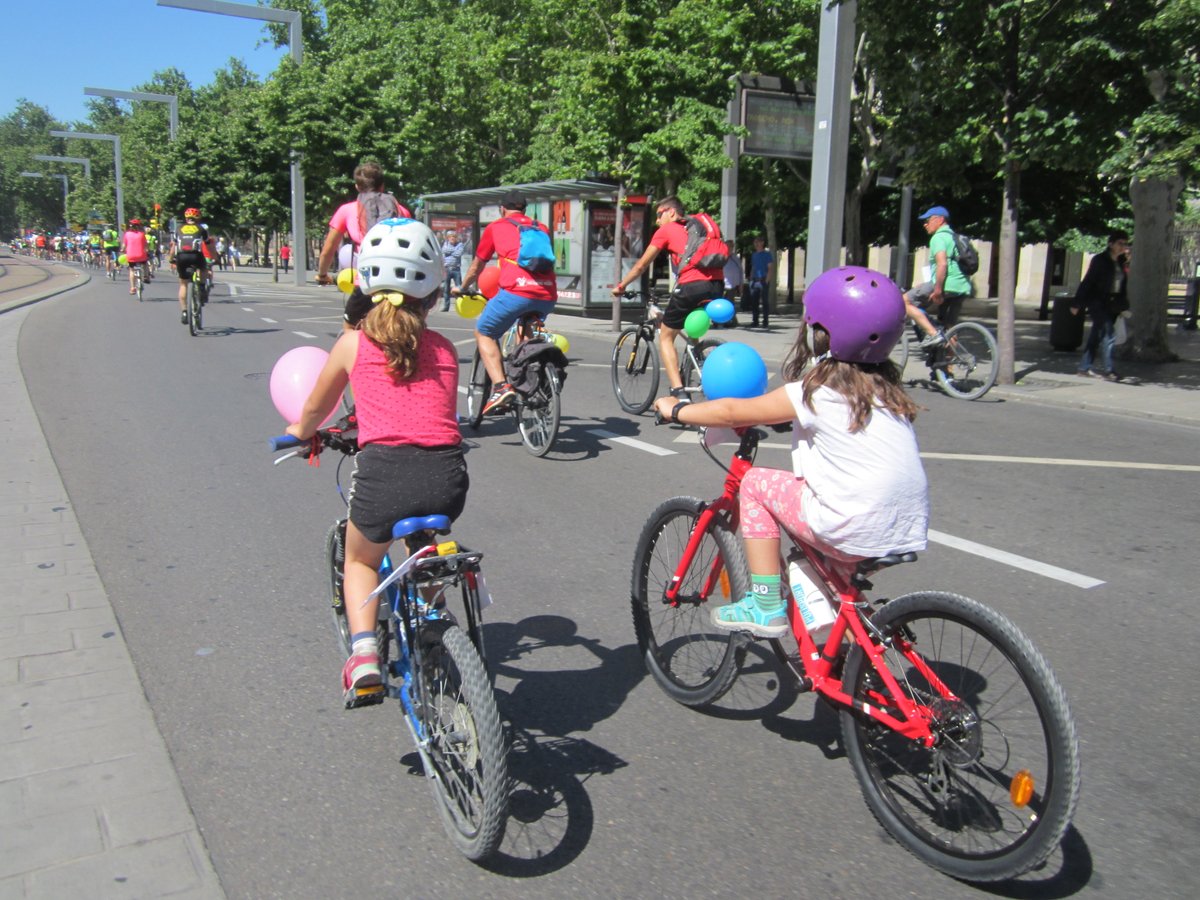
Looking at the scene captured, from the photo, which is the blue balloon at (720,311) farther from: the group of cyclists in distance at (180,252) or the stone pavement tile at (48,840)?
the group of cyclists in distance at (180,252)

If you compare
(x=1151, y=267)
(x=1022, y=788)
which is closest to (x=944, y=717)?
(x=1022, y=788)

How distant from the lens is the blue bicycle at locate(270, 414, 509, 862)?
2.59m

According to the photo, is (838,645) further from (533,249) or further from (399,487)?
(533,249)

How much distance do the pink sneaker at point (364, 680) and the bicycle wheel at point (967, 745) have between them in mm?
1322

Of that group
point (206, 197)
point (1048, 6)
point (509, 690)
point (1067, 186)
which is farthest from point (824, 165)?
point (206, 197)

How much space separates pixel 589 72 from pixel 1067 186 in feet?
32.3

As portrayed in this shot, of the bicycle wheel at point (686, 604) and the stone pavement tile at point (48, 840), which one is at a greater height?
the bicycle wheel at point (686, 604)

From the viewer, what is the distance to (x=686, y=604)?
3770 millimetres

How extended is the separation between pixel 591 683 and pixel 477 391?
5.32 m

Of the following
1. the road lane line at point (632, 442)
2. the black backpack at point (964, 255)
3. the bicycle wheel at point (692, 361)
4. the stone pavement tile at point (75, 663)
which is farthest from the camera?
the black backpack at point (964, 255)

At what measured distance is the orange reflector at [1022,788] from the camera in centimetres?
251

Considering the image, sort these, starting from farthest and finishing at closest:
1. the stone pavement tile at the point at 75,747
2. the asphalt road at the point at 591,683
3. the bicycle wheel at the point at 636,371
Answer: the bicycle wheel at the point at 636,371 → the stone pavement tile at the point at 75,747 → the asphalt road at the point at 591,683

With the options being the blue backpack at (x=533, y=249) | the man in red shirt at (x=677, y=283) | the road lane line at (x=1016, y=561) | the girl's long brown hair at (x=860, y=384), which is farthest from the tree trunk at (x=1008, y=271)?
the girl's long brown hair at (x=860, y=384)

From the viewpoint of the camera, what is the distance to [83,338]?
51.3 feet
